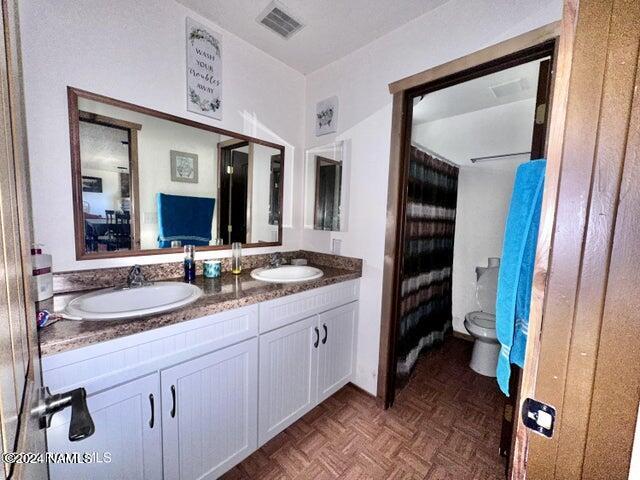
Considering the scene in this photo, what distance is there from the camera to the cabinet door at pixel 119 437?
82 cm

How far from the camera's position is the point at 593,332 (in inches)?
16.5

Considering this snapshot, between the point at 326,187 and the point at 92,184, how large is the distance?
1.40 metres

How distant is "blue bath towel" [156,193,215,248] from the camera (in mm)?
1456

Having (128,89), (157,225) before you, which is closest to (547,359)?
(157,225)

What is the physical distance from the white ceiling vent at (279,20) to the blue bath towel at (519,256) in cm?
151

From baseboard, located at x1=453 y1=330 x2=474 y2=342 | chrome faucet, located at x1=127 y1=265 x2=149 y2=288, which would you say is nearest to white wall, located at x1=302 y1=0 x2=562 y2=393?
chrome faucet, located at x1=127 y1=265 x2=149 y2=288

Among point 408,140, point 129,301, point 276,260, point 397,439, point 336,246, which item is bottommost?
point 397,439

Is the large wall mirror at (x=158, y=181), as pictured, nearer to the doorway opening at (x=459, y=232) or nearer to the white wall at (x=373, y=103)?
the white wall at (x=373, y=103)

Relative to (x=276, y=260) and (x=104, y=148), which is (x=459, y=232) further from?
(x=104, y=148)

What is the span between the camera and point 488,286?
2365 millimetres

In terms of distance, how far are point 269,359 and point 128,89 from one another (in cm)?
156

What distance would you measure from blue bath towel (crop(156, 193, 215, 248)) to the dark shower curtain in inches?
50.9

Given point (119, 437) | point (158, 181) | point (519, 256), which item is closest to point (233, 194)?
point (158, 181)

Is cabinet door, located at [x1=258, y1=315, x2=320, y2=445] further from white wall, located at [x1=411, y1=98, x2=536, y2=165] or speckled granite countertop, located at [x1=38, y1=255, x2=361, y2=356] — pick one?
white wall, located at [x1=411, y1=98, x2=536, y2=165]
